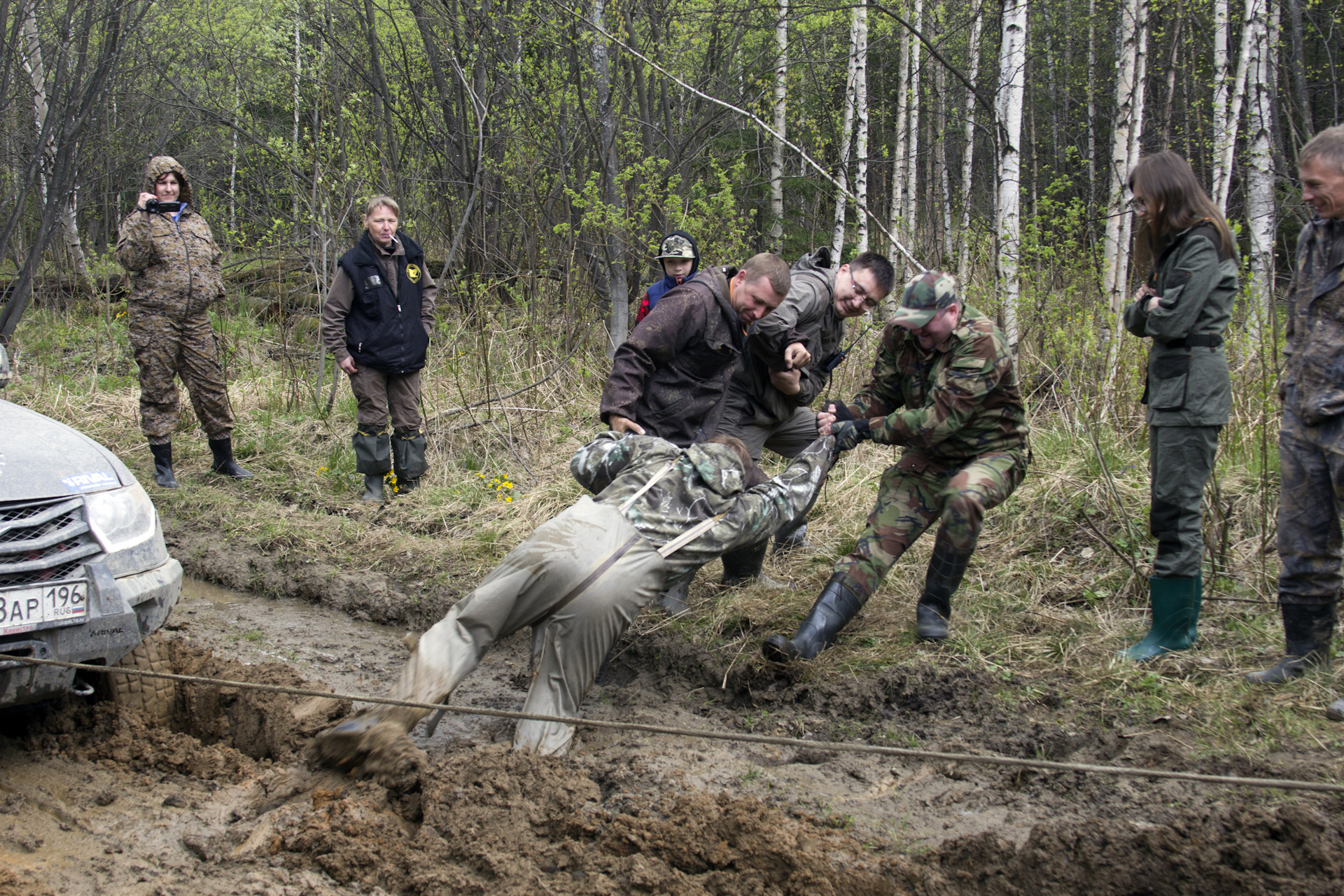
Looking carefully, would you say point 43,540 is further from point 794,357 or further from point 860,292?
point 860,292

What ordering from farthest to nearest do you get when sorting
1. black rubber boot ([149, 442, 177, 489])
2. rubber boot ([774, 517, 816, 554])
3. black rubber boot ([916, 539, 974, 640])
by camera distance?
black rubber boot ([149, 442, 177, 489]) → rubber boot ([774, 517, 816, 554]) → black rubber boot ([916, 539, 974, 640])

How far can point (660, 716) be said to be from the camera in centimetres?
380

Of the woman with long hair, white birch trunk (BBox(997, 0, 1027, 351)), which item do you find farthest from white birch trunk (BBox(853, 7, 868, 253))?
the woman with long hair

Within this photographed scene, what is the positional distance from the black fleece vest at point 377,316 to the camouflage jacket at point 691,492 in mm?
3154

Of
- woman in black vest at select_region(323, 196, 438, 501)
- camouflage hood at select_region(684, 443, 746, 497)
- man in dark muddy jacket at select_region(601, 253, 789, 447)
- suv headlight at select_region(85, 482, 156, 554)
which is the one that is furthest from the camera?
woman in black vest at select_region(323, 196, 438, 501)

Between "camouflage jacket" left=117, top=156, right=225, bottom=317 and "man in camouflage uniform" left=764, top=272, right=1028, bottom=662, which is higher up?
"camouflage jacket" left=117, top=156, right=225, bottom=317

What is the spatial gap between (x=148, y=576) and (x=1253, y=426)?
556 cm

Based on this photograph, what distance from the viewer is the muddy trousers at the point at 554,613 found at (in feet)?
9.98

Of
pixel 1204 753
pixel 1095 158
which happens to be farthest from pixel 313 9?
pixel 1095 158

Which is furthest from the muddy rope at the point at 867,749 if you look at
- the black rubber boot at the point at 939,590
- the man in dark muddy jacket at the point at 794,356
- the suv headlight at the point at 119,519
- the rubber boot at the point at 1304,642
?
the man in dark muddy jacket at the point at 794,356

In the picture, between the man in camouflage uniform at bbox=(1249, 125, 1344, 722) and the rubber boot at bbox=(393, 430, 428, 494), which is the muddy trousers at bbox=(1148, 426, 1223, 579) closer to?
the man in camouflage uniform at bbox=(1249, 125, 1344, 722)

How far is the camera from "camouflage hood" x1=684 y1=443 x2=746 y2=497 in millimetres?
3385

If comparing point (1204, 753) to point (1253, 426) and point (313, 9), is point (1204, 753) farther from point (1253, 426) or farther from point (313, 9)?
point (313, 9)

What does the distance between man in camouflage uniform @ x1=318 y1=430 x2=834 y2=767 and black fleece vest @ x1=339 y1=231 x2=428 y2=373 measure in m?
3.46
